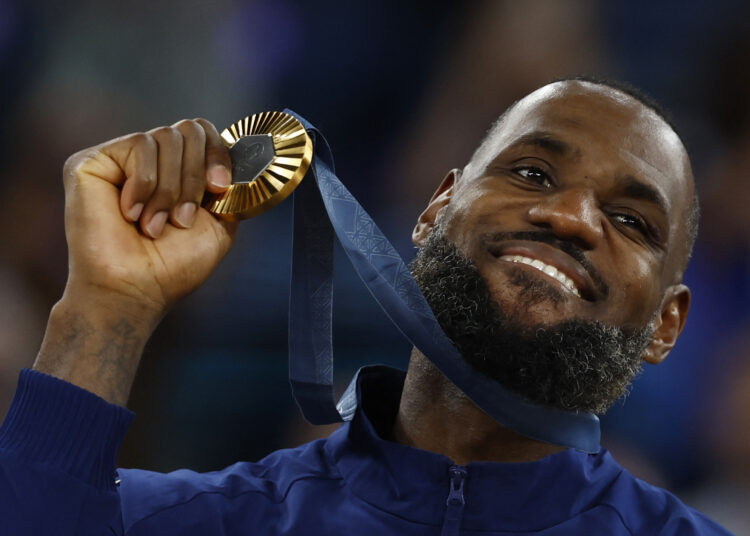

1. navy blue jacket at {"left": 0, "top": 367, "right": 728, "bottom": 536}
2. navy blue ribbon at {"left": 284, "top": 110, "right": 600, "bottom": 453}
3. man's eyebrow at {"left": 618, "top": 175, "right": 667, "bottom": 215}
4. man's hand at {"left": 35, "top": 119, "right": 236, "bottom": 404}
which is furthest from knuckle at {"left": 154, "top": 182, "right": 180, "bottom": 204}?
man's eyebrow at {"left": 618, "top": 175, "right": 667, "bottom": 215}

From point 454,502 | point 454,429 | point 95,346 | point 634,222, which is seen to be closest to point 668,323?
point 634,222

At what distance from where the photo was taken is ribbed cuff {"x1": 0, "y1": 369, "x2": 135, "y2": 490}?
1419 mm

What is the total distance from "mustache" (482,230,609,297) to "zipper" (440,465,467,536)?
0.47m

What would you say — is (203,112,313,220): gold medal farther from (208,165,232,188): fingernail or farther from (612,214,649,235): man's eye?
(612,214,649,235): man's eye

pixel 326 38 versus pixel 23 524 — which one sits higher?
pixel 326 38

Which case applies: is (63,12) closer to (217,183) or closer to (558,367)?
(217,183)

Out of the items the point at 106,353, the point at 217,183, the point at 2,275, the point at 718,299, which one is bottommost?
the point at 718,299

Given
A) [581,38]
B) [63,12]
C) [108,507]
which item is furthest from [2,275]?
[581,38]

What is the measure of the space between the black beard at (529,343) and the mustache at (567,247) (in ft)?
0.28

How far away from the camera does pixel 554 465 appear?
1844mm

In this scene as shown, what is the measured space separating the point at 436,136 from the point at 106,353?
2272 millimetres

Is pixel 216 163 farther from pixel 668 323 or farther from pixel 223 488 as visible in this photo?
pixel 668 323

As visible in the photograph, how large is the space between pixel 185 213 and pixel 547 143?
0.84 metres

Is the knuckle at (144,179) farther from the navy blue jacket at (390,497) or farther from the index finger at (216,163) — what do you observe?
the navy blue jacket at (390,497)
